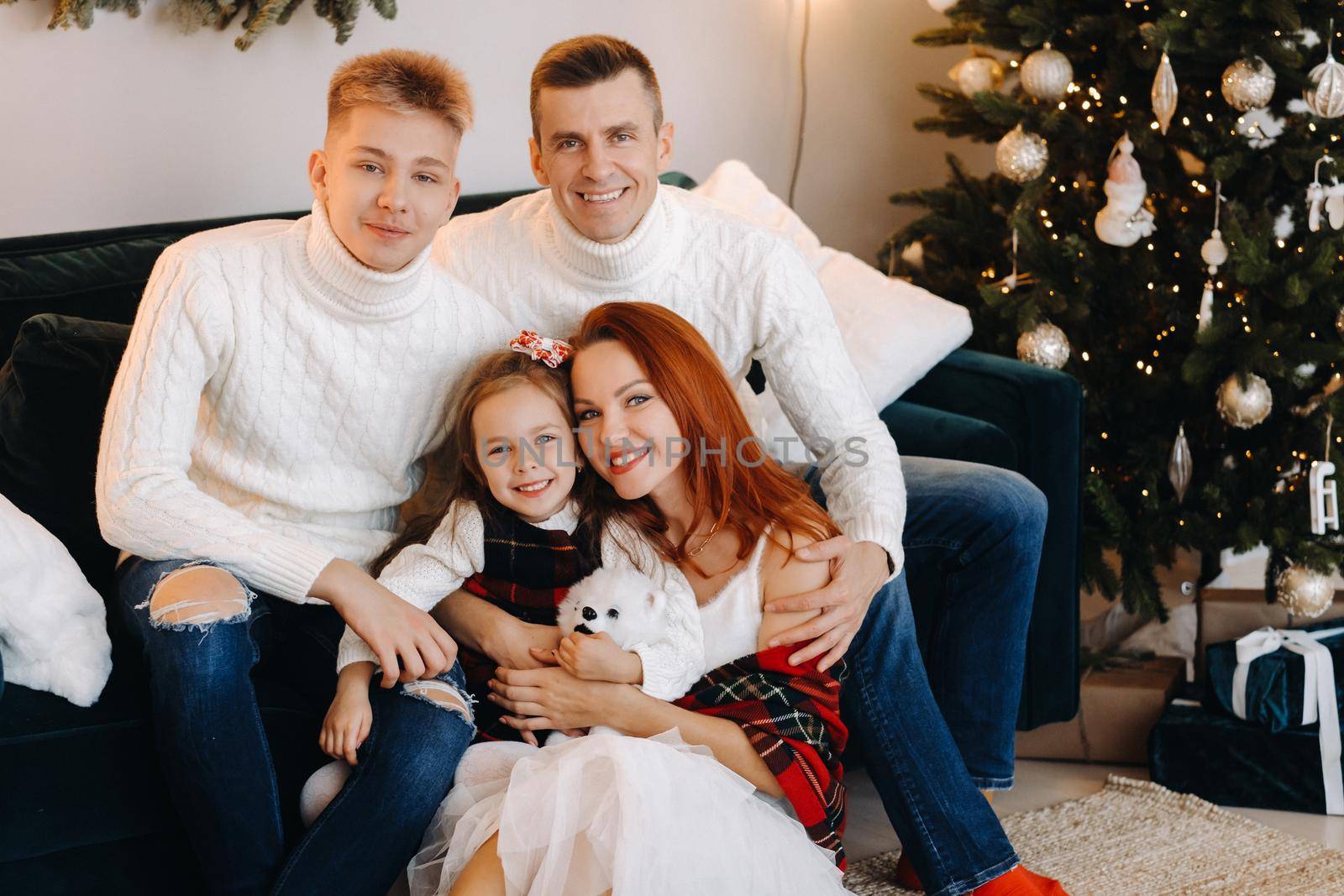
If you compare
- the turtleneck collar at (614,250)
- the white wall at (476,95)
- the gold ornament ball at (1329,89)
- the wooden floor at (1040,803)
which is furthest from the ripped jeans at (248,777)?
the gold ornament ball at (1329,89)

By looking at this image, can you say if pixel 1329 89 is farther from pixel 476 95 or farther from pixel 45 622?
pixel 45 622

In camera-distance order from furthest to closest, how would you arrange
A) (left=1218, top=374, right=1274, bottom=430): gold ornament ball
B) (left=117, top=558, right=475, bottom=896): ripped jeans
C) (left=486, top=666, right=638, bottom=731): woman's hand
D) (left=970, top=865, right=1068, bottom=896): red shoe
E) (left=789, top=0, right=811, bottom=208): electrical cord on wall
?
(left=789, top=0, right=811, bottom=208): electrical cord on wall → (left=1218, top=374, right=1274, bottom=430): gold ornament ball → (left=970, top=865, right=1068, bottom=896): red shoe → (left=486, top=666, right=638, bottom=731): woman's hand → (left=117, top=558, right=475, bottom=896): ripped jeans

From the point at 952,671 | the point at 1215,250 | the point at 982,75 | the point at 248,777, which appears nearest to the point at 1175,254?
the point at 1215,250

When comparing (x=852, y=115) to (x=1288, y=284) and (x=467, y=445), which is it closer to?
(x=1288, y=284)

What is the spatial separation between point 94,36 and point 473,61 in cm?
73

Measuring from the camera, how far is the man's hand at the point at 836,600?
5.18 feet

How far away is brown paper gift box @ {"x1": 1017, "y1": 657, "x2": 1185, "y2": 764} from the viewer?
2.27m

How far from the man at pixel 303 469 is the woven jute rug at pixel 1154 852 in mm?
786

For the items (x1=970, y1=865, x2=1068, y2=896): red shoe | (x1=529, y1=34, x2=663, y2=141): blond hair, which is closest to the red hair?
(x1=529, y1=34, x2=663, y2=141): blond hair

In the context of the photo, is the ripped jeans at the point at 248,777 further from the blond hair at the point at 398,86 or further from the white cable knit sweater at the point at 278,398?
the blond hair at the point at 398,86

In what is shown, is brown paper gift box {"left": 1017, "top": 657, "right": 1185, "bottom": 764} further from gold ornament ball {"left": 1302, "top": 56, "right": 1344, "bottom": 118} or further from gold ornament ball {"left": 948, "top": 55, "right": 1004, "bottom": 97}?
gold ornament ball {"left": 948, "top": 55, "right": 1004, "bottom": 97}

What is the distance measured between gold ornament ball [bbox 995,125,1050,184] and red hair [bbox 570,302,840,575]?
3.45 feet

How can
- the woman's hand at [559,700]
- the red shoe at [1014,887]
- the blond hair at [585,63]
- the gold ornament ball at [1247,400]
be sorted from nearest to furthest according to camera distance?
1. the woman's hand at [559,700]
2. the red shoe at [1014,887]
3. the blond hair at [585,63]
4. the gold ornament ball at [1247,400]

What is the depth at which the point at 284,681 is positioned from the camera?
163cm
